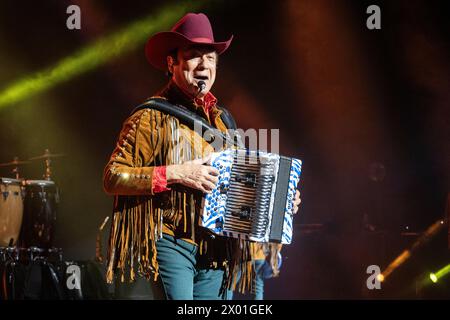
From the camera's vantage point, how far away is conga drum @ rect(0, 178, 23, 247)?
24.2ft

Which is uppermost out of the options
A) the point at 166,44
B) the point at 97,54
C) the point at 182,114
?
the point at 97,54

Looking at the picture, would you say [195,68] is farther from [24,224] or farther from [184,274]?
[24,224]

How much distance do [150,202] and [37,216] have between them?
4.97 m

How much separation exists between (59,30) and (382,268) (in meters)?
5.00

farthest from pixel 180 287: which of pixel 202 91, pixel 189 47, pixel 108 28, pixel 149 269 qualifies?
pixel 108 28

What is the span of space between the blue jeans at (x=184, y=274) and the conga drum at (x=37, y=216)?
493cm

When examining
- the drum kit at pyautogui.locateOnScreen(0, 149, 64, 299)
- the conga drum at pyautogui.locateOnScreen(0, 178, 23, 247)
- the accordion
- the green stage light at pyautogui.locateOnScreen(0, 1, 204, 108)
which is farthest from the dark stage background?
the accordion

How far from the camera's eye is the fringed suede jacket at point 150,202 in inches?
122

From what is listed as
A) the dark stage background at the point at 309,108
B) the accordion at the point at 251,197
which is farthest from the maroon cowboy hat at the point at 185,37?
the dark stage background at the point at 309,108

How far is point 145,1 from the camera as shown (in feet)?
27.5

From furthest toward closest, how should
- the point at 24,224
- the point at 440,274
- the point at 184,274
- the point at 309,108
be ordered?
1. the point at 309,108
2. the point at 24,224
3. the point at 440,274
4. the point at 184,274

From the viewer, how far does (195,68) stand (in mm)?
3305

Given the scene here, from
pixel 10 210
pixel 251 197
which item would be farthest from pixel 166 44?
pixel 10 210

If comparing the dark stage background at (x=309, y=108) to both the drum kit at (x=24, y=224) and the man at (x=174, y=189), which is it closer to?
the drum kit at (x=24, y=224)
